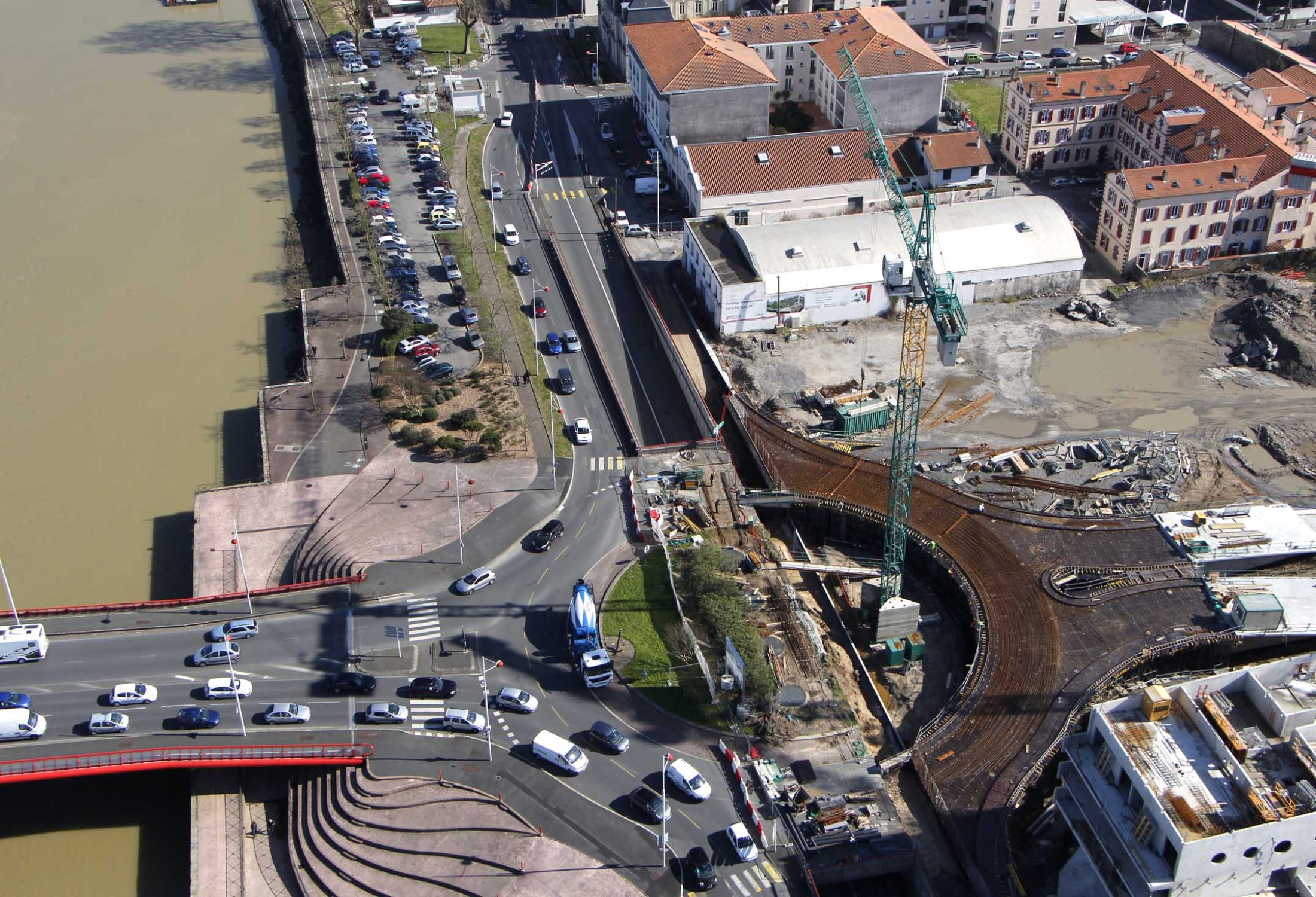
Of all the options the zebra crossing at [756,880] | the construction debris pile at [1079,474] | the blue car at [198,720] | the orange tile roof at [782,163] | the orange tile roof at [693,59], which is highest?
the orange tile roof at [693,59]

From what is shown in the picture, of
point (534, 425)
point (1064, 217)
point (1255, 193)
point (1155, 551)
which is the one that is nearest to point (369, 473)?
point (534, 425)

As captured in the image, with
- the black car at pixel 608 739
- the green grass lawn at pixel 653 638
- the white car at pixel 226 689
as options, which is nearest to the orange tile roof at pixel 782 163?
the green grass lawn at pixel 653 638

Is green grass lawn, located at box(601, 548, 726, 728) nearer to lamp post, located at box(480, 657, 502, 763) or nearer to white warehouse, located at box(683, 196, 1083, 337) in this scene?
lamp post, located at box(480, 657, 502, 763)

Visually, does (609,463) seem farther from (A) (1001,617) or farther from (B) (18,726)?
(B) (18,726)

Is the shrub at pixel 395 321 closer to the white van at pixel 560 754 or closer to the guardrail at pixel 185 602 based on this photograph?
the guardrail at pixel 185 602

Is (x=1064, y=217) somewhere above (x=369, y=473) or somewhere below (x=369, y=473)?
above

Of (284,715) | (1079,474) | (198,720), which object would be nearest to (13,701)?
(198,720)

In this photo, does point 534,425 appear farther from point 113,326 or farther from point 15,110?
point 15,110
